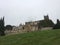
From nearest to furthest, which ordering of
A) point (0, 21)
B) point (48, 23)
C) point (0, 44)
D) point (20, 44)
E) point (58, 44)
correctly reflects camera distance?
point (58, 44)
point (20, 44)
point (0, 44)
point (48, 23)
point (0, 21)

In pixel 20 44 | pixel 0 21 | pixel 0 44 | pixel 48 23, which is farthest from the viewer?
pixel 0 21

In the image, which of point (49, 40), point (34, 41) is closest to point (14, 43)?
point (34, 41)

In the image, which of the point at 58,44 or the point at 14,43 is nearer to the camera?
the point at 58,44

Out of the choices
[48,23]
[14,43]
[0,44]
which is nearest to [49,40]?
[14,43]

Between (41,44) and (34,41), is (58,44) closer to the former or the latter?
(41,44)

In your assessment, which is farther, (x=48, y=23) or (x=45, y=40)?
(x=48, y=23)

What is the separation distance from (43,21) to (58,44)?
50.3 meters

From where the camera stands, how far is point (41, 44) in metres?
27.5

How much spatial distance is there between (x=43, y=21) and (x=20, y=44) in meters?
48.7

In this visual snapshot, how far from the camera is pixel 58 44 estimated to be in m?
26.4

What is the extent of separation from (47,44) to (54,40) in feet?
7.57

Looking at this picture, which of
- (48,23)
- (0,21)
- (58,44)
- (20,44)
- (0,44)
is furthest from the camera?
(0,21)

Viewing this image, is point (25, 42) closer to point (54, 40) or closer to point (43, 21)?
point (54, 40)

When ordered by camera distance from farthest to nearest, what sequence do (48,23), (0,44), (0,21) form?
(0,21)
(48,23)
(0,44)
